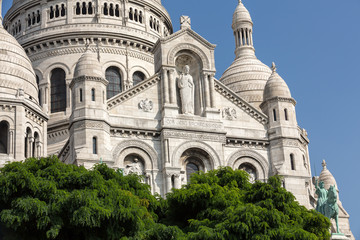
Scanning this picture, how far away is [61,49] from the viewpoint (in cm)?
7400

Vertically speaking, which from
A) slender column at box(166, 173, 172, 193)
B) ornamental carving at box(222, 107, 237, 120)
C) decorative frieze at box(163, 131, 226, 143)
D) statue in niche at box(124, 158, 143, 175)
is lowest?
slender column at box(166, 173, 172, 193)

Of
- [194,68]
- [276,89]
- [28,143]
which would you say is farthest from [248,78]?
[28,143]

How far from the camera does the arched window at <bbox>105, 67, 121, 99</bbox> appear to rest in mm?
72806

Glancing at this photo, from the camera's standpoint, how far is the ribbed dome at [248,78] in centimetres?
6775

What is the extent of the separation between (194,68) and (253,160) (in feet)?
24.3

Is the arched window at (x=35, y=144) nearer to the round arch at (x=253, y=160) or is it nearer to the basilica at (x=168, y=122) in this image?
the basilica at (x=168, y=122)

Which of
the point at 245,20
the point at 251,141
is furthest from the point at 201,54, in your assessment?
the point at 245,20

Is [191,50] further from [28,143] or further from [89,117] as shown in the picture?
[28,143]

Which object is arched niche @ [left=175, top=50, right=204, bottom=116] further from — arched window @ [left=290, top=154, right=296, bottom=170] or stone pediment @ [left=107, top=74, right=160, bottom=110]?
arched window @ [left=290, top=154, right=296, bottom=170]

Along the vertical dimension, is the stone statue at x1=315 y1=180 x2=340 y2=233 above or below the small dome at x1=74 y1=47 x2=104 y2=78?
below

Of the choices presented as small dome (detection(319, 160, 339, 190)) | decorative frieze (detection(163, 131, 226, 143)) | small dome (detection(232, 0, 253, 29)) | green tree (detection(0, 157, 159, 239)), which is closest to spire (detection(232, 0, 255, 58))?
small dome (detection(232, 0, 253, 29))

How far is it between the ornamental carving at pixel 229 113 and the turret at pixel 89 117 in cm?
842

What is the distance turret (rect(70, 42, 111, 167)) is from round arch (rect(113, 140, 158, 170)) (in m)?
1.08

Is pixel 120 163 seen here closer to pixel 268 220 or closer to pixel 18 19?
pixel 268 220
